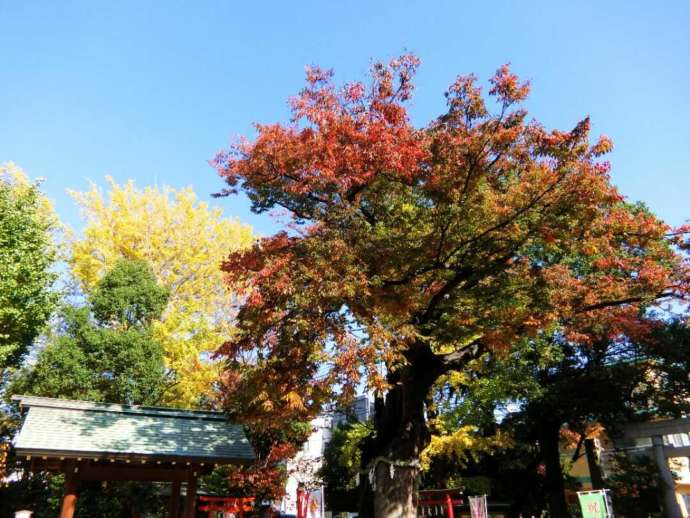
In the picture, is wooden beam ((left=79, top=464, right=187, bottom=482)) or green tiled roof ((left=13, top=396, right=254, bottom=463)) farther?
wooden beam ((left=79, top=464, right=187, bottom=482))

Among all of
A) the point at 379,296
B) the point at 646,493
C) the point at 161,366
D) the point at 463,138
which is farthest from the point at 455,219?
the point at 646,493

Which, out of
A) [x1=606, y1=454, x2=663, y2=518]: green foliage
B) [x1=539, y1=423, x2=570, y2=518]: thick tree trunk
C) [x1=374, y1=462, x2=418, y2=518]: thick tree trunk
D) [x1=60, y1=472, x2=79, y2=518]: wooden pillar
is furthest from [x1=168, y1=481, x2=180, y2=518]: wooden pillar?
[x1=606, y1=454, x2=663, y2=518]: green foliage

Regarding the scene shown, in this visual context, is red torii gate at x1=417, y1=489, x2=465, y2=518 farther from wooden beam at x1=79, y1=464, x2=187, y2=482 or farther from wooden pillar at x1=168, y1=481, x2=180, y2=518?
wooden beam at x1=79, y1=464, x2=187, y2=482

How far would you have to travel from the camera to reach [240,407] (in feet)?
32.6

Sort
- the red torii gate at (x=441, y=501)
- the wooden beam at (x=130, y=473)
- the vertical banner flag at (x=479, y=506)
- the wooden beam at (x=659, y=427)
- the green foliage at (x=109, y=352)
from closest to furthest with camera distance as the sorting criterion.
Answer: the wooden beam at (x=130, y=473), the vertical banner flag at (x=479, y=506), the red torii gate at (x=441, y=501), the green foliage at (x=109, y=352), the wooden beam at (x=659, y=427)

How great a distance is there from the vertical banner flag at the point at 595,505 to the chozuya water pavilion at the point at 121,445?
7.85 m

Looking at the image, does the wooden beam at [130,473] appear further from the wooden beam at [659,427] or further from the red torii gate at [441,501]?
the wooden beam at [659,427]

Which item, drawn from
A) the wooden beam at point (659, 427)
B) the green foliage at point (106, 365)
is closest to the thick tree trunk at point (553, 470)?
the wooden beam at point (659, 427)

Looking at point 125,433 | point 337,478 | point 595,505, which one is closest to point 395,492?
point 595,505

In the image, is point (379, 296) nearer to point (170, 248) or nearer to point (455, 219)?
point (455, 219)

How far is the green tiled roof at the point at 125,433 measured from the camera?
418 inches

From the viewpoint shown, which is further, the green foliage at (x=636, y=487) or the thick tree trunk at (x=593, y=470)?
the green foliage at (x=636, y=487)

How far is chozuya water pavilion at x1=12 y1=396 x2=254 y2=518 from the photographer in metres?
10.6

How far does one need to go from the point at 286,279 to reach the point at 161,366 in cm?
1084
